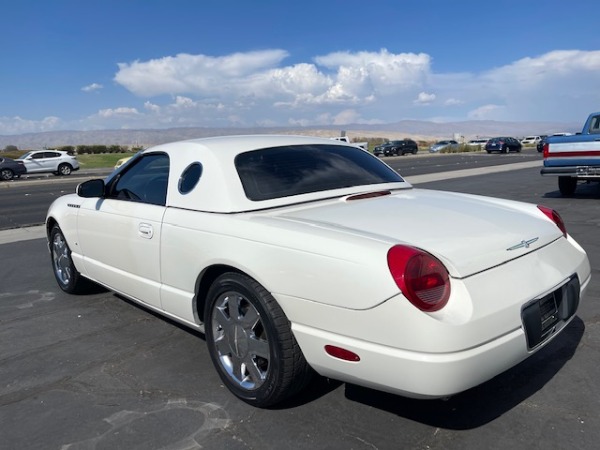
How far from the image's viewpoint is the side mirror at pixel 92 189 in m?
4.45

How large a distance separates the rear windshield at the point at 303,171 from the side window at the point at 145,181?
684mm

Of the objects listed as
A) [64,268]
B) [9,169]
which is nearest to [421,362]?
[64,268]

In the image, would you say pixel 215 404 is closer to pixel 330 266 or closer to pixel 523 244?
pixel 330 266

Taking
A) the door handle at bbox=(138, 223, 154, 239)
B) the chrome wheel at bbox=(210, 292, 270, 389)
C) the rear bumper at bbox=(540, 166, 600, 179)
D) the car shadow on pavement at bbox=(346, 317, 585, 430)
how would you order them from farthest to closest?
the rear bumper at bbox=(540, 166, 600, 179), the door handle at bbox=(138, 223, 154, 239), the chrome wheel at bbox=(210, 292, 270, 389), the car shadow on pavement at bbox=(346, 317, 585, 430)

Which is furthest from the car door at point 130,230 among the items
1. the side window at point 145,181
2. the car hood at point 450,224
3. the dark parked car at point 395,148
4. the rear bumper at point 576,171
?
the dark parked car at point 395,148

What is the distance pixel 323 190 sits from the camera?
144 inches

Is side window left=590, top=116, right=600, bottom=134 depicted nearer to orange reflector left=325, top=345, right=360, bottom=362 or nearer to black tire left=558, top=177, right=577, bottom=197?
black tire left=558, top=177, right=577, bottom=197

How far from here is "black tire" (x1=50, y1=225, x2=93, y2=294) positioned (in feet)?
17.1

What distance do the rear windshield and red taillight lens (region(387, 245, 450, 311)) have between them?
47.5 inches

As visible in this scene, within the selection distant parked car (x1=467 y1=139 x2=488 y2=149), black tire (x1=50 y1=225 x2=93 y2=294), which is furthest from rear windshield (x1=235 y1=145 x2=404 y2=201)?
distant parked car (x1=467 y1=139 x2=488 y2=149)

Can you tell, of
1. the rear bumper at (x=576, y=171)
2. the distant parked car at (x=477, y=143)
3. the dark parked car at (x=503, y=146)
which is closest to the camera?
the rear bumper at (x=576, y=171)

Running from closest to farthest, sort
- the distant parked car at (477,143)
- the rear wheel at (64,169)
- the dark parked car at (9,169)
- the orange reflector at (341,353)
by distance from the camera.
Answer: the orange reflector at (341,353)
the dark parked car at (9,169)
the rear wheel at (64,169)
the distant parked car at (477,143)

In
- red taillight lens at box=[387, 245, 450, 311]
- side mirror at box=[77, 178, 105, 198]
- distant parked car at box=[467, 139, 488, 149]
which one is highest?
side mirror at box=[77, 178, 105, 198]

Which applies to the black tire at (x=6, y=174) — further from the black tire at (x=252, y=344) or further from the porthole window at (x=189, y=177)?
the black tire at (x=252, y=344)
